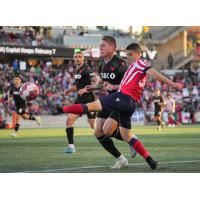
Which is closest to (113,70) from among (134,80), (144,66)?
Result: (134,80)

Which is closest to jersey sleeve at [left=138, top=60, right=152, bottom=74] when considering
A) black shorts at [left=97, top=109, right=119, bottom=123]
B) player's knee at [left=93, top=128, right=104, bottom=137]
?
black shorts at [left=97, top=109, right=119, bottom=123]

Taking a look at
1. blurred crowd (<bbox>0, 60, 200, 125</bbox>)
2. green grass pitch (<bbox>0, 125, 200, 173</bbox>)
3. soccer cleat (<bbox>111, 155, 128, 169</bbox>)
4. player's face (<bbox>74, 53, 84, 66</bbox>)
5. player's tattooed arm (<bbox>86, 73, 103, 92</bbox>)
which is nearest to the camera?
green grass pitch (<bbox>0, 125, 200, 173</bbox>)

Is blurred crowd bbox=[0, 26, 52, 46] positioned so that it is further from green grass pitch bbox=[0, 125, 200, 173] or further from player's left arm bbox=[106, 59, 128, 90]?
player's left arm bbox=[106, 59, 128, 90]

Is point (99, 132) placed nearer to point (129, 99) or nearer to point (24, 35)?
point (129, 99)

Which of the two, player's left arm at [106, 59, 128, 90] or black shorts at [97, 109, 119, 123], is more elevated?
player's left arm at [106, 59, 128, 90]

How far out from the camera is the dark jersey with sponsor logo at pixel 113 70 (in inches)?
368

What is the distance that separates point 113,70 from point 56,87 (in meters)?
18.0

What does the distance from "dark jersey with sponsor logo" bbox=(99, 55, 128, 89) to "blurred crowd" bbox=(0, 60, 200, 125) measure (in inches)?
568

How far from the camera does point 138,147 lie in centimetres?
860

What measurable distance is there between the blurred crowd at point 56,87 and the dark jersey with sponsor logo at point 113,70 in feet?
47.4

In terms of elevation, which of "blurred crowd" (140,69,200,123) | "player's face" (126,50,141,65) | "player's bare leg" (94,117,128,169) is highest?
"player's face" (126,50,141,65)

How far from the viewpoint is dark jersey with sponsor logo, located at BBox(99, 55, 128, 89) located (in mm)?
9352

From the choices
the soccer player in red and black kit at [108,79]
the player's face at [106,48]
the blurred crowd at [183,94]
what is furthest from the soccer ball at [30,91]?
the blurred crowd at [183,94]
